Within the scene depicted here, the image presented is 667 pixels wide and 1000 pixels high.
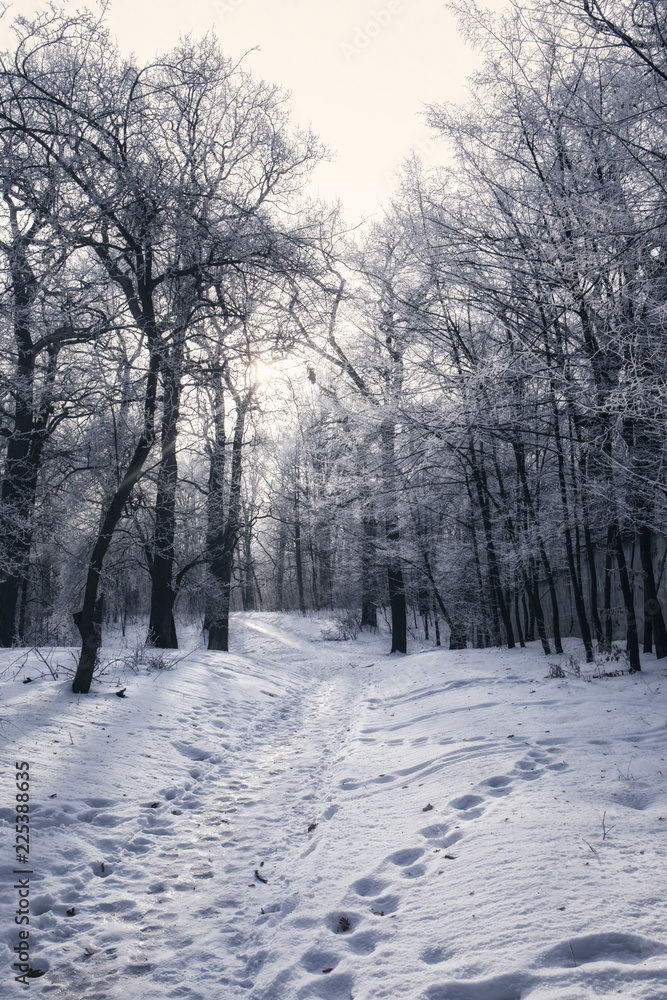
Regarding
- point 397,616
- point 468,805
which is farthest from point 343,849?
point 397,616

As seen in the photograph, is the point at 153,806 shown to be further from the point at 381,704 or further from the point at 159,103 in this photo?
the point at 159,103

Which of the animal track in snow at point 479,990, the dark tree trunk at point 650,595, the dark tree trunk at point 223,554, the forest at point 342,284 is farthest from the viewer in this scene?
the dark tree trunk at point 223,554

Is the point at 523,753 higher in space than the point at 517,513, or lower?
lower

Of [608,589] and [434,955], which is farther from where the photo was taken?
[608,589]

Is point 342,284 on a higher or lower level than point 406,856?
higher

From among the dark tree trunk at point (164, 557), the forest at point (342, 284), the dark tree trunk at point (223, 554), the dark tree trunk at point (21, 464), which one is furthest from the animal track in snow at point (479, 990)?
the dark tree trunk at point (223, 554)

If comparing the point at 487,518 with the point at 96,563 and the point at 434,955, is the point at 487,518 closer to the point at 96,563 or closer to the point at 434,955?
the point at 96,563

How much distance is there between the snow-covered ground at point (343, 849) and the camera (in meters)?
2.36

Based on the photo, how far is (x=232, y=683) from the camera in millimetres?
9078

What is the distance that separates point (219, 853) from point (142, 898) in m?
0.68

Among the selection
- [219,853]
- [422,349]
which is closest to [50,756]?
[219,853]

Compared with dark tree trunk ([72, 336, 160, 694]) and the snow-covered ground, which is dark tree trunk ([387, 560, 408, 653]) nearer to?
the snow-covered ground

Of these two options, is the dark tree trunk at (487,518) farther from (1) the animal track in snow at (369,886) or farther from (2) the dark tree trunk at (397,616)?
(1) the animal track in snow at (369,886)

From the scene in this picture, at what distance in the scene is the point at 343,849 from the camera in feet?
11.8
